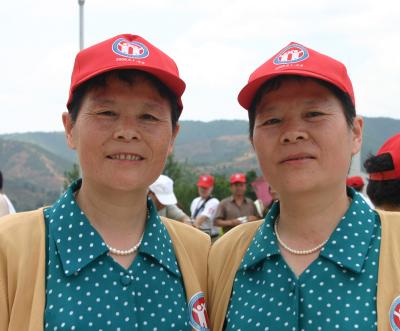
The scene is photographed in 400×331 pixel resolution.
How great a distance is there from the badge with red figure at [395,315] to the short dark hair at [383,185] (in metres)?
1.20

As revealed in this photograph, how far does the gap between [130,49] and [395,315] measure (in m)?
1.30

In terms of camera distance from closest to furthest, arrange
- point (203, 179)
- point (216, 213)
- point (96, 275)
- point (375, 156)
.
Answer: point (96, 275) → point (375, 156) → point (216, 213) → point (203, 179)

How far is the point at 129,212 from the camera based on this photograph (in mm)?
2262

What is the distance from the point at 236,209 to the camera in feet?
27.7

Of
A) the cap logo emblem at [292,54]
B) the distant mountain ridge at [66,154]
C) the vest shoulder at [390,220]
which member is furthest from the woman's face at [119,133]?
the distant mountain ridge at [66,154]

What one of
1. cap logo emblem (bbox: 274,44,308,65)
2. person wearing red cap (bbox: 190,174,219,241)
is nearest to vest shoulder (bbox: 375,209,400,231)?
cap logo emblem (bbox: 274,44,308,65)

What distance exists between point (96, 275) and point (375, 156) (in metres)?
1.74

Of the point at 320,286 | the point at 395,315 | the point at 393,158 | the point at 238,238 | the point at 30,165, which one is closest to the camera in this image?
the point at 395,315

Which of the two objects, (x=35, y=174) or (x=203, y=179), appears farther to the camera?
(x=35, y=174)

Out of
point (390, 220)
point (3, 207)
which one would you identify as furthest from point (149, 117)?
point (3, 207)

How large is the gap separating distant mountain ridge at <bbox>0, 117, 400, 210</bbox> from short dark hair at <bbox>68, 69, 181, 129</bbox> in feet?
92.7

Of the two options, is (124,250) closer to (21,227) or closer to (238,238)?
(21,227)

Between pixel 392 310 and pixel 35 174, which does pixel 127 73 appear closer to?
pixel 392 310

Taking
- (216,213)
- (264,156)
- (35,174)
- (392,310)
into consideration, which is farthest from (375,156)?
(35,174)
